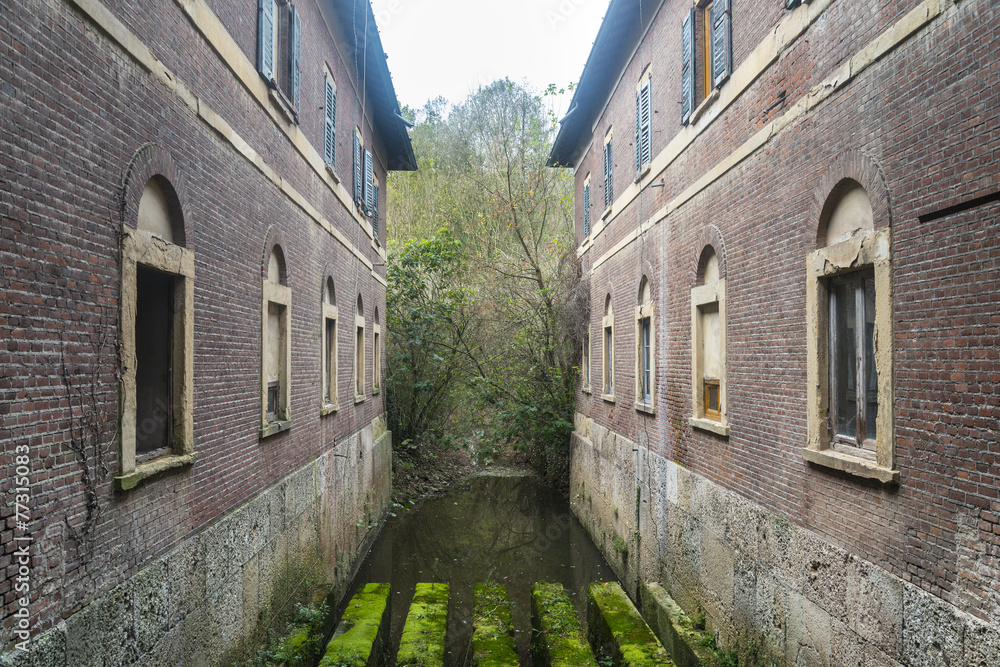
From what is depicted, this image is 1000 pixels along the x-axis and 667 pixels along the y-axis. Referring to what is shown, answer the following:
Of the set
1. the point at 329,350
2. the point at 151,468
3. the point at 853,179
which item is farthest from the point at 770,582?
the point at 329,350

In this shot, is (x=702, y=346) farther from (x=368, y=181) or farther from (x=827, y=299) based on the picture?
(x=368, y=181)

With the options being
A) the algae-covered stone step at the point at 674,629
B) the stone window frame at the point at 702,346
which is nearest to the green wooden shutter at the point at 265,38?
the stone window frame at the point at 702,346

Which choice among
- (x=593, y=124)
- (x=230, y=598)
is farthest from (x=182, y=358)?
(x=593, y=124)

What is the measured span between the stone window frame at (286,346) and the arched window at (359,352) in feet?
17.2

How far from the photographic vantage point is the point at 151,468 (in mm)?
5094

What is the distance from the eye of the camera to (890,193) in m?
4.86

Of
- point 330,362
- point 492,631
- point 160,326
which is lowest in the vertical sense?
point 492,631

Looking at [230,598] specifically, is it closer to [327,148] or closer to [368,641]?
[368,641]

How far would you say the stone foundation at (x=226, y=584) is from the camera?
4227mm

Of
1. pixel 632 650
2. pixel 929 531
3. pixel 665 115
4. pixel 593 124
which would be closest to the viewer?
pixel 929 531

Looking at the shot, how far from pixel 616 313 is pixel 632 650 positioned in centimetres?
779

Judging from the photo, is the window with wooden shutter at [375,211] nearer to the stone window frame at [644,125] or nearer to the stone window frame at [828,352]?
the stone window frame at [644,125]

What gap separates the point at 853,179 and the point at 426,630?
6.34 metres

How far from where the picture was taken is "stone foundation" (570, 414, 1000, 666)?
4.35 m
